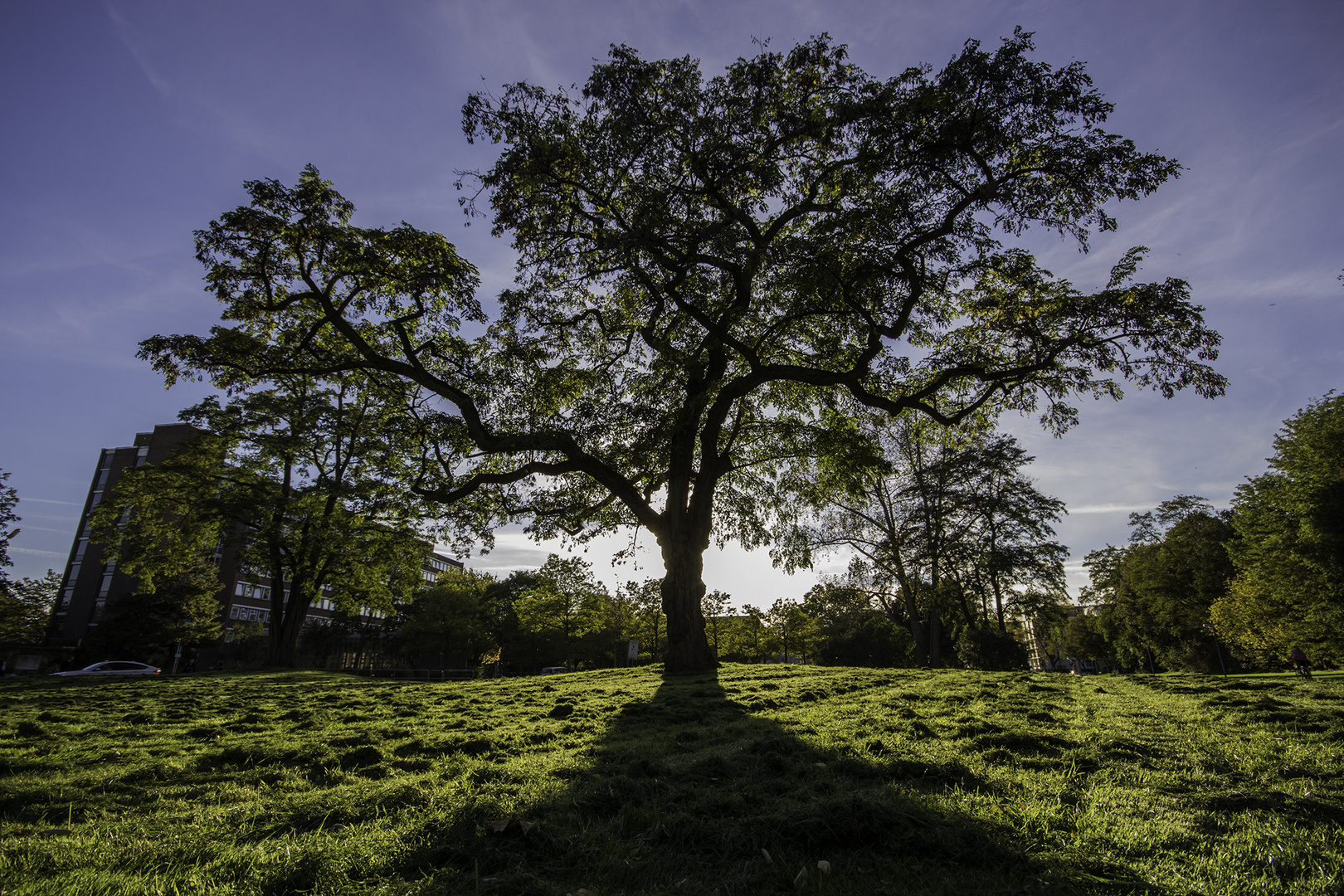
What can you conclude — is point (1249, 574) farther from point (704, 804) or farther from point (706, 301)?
point (704, 804)

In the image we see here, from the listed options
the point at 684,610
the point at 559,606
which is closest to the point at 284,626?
the point at 559,606

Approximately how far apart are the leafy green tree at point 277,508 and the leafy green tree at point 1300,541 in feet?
127

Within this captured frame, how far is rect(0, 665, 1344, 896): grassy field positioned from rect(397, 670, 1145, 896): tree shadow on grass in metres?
0.01

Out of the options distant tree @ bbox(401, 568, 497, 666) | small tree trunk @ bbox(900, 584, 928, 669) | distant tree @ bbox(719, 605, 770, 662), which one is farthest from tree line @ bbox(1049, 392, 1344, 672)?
distant tree @ bbox(401, 568, 497, 666)

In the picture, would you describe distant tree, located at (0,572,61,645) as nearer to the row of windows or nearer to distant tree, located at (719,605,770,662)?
the row of windows

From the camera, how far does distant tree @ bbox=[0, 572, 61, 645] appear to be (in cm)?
4241

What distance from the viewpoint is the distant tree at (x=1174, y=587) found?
141 ft

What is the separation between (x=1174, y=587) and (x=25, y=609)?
Result: 294ft

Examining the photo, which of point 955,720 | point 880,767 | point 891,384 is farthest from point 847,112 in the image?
point 880,767

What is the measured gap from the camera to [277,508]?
90.2 feet

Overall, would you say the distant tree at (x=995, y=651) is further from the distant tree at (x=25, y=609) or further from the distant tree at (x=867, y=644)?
the distant tree at (x=25, y=609)

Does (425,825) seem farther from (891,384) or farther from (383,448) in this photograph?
(383,448)

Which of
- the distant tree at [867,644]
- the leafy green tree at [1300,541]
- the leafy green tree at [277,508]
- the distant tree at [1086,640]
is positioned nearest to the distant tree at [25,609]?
the leafy green tree at [277,508]

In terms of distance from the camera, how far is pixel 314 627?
71.6 m
